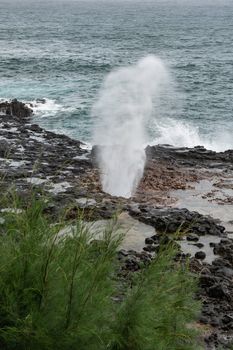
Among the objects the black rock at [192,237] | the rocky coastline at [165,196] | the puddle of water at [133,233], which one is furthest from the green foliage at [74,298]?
the black rock at [192,237]

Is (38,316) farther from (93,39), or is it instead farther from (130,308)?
(93,39)

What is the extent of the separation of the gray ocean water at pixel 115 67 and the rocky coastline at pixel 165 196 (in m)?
6.96

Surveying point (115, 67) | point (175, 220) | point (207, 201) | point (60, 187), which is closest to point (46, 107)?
point (115, 67)

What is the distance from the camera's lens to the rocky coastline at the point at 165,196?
1722 cm

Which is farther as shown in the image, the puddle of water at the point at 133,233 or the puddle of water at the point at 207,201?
the puddle of water at the point at 207,201

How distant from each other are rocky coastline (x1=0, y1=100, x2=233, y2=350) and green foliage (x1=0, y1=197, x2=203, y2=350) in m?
3.73

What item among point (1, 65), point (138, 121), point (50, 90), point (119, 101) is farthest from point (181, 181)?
point (1, 65)

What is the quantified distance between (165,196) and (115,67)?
45.6m

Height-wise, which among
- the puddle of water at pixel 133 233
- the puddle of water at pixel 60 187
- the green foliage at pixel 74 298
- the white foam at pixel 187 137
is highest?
the green foliage at pixel 74 298

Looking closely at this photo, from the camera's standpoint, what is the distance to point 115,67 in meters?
70.5

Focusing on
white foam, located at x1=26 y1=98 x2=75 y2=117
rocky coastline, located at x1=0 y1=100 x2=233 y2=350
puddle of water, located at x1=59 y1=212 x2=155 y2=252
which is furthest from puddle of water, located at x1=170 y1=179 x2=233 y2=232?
white foam, located at x1=26 y1=98 x2=75 y2=117

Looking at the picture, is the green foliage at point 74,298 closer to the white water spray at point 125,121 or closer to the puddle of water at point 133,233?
the puddle of water at point 133,233

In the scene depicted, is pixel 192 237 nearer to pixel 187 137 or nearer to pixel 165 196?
pixel 165 196

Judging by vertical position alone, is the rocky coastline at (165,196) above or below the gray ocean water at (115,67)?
above
